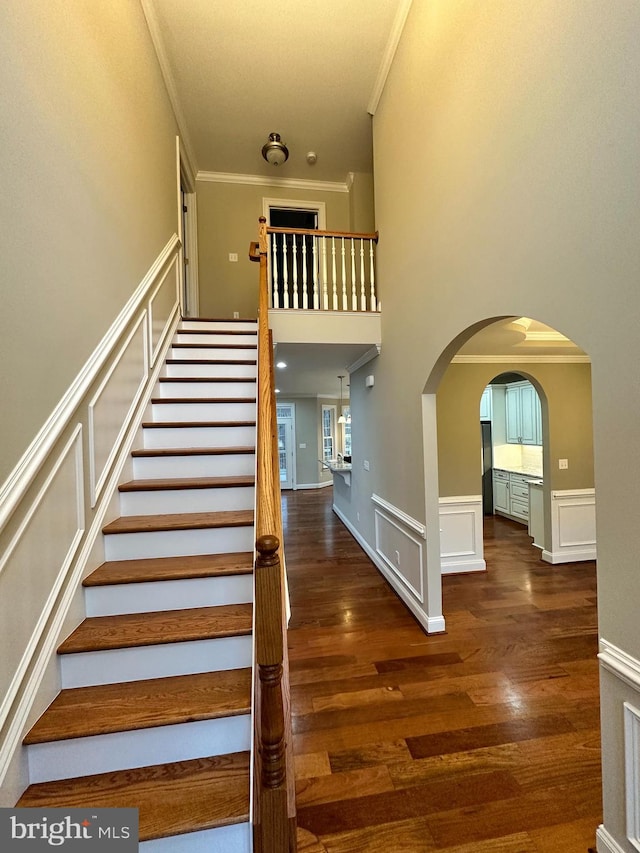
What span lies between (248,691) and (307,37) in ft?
15.2

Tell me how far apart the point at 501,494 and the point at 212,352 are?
5064mm

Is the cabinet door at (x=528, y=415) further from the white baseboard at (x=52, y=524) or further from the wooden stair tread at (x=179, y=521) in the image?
the white baseboard at (x=52, y=524)

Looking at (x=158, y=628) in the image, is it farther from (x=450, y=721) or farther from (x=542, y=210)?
(x=542, y=210)

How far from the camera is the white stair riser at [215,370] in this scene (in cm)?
302

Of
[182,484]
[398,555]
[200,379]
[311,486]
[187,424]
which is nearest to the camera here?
[182,484]

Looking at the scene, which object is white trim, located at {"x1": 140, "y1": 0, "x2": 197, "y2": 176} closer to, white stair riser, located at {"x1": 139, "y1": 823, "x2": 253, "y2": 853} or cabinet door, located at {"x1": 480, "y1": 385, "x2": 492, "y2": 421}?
white stair riser, located at {"x1": 139, "y1": 823, "x2": 253, "y2": 853}

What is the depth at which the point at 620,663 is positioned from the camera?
1.13 meters

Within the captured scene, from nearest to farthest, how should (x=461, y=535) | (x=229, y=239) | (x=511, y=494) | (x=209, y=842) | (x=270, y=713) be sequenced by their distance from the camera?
(x=270, y=713) → (x=209, y=842) → (x=461, y=535) → (x=229, y=239) → (x=511, y=494)

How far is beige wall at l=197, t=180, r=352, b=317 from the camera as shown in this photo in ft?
16.0

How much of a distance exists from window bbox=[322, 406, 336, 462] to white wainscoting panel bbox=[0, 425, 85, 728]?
7532 millimetres

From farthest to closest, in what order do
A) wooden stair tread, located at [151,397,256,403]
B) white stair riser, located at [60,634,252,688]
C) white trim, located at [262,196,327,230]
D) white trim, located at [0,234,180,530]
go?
white trim, located at [262,196,327,230] → wooden stair tread, located at [151,397,256,403] → white stair riser, located at [60,634,252,688] → white trim, located at [0,234,180,530]

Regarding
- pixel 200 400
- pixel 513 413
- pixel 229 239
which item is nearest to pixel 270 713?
pixel 200 400

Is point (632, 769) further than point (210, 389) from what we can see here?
No

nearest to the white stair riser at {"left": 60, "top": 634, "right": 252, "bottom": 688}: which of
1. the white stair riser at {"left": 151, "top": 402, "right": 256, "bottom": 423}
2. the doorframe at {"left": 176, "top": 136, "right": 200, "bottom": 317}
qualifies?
the white stair riser at {"left": 151, "top": 402, "right": 256, "bottom": 423}
